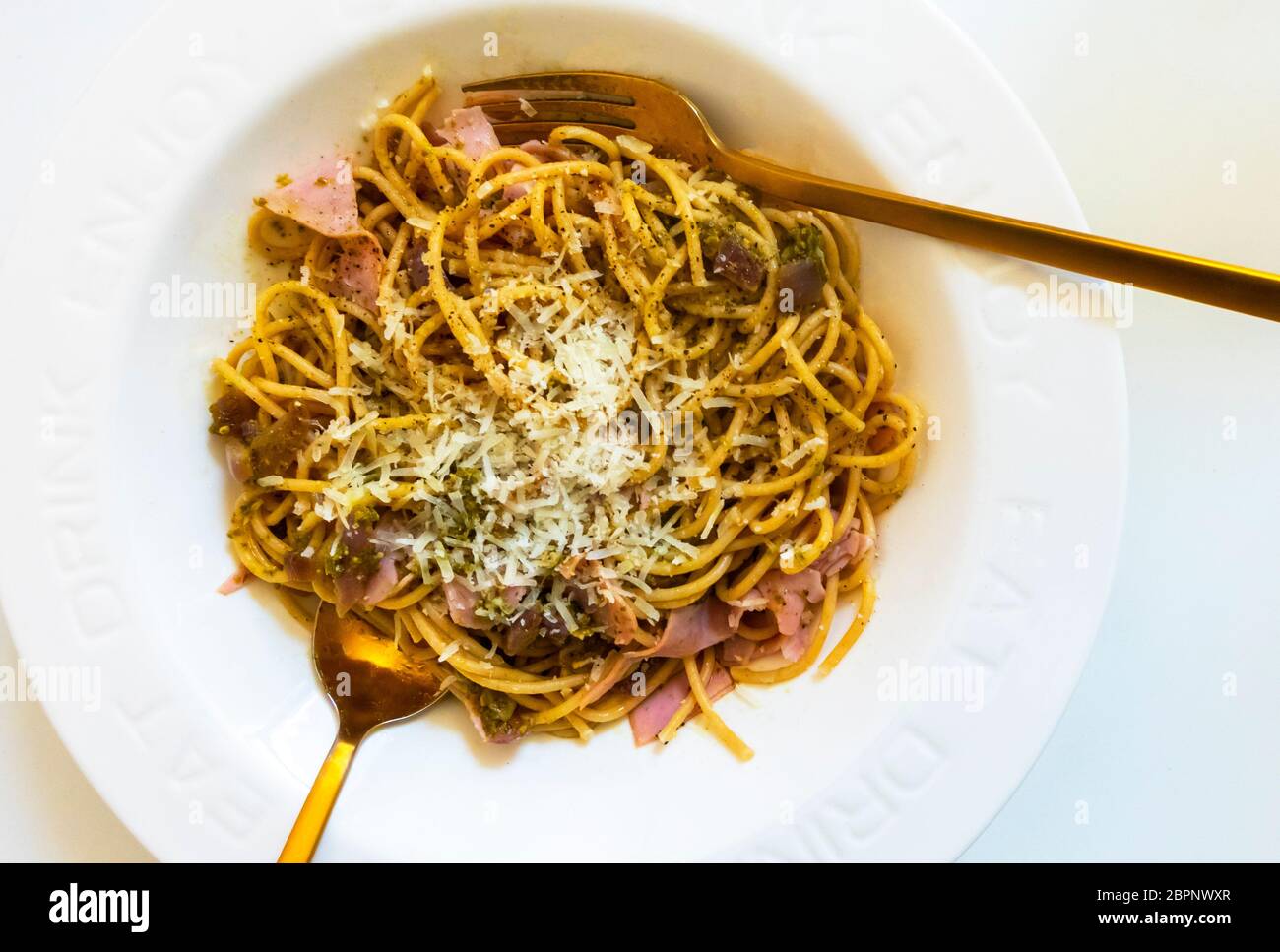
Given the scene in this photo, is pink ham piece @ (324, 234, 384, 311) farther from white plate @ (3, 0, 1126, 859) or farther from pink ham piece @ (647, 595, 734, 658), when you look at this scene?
pink ham piece @ (647, 595, 734, 658)

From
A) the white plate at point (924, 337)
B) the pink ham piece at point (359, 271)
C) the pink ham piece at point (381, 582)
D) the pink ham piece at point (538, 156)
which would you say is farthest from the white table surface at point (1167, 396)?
the pink ham piece at point (381, 582)

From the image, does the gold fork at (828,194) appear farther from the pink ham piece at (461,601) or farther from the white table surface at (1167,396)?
the pink ham piece at (461,601)

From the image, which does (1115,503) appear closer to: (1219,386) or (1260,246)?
(1219,386)

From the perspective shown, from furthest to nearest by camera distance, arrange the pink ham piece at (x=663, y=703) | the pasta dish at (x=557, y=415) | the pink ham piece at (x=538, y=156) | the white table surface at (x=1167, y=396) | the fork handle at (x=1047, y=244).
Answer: the white table surface at (x=1167, y=396)
the pink ham piece at (x=663, y=703)
the pink ham piece at (x=538, y=156)
the pasta dish at (x=557, y=415)
the fork handle at (x=1047, y=244)

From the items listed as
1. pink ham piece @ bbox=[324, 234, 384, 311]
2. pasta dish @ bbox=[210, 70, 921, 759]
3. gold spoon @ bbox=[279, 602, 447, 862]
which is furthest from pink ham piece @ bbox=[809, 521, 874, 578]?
pink ham piece @ bbox=[324, 234, 384, 311]
